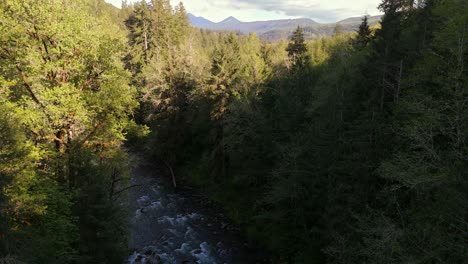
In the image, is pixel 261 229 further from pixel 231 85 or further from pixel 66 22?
pixel 66 22

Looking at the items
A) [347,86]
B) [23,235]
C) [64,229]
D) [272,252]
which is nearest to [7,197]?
[23,235]

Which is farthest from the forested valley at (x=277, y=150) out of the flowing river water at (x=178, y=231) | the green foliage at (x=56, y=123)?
the flowing river water at (x=178, y=231)

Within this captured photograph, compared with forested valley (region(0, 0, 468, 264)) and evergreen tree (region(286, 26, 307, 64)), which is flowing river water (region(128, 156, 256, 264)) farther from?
evergreen tree (region(286, 26, 307, 64))

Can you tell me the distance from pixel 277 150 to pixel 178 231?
1055 centimetres

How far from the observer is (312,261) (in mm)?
21781

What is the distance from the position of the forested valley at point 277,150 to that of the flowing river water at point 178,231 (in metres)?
2.35

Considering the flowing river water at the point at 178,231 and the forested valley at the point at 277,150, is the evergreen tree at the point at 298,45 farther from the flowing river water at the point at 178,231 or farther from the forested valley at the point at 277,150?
the flowing river water at the point at 178,231

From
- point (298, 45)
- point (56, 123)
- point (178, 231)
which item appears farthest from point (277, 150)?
point (298, 45)

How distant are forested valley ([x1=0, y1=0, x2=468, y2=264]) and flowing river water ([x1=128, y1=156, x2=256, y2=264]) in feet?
7.71

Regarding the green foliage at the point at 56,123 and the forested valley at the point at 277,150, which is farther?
the forested valley at the point at 277,150

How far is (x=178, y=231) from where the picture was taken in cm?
2658

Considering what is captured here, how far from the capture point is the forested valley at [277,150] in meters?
12.2

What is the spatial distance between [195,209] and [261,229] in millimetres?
7320

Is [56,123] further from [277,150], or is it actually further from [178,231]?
[277,150]
